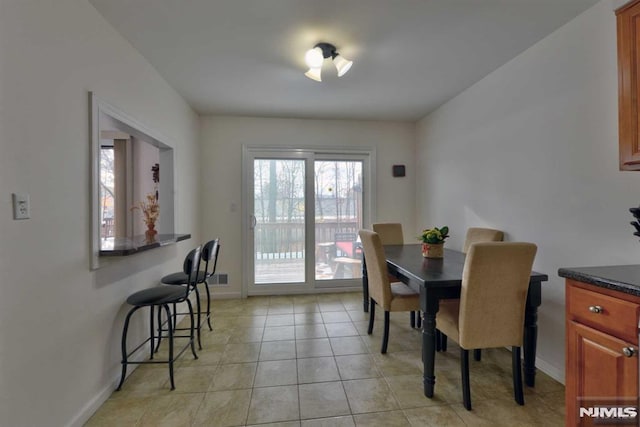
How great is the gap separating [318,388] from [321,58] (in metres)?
2.32

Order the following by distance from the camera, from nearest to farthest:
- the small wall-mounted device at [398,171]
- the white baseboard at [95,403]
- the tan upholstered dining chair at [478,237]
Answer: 1. the white baseboard at [95,403]
2. the tan upholstered dining chair at [478,237]
3. the small wall-mounted device at [398,171]

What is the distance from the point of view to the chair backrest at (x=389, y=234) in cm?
349

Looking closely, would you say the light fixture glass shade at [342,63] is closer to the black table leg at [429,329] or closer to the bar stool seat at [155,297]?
the black table leg at [429,329]

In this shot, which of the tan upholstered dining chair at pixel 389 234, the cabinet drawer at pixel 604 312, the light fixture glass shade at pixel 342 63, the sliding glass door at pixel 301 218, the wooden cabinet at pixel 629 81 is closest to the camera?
the cabinet drawer at pixel 604 312

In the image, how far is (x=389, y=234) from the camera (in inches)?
138

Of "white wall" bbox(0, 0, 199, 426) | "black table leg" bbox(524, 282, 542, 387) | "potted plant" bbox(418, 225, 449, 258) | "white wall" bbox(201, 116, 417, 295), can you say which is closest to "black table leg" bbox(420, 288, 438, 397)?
"black table leg" bbox(524, 282, 542, 387)

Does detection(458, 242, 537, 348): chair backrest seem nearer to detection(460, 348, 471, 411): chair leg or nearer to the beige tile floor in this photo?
detection(460, 348, 471, 411): chair leg

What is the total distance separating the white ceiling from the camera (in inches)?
71.7

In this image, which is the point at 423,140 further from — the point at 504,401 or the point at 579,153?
the point at 504,401

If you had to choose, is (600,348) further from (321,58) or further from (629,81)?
(321,58)

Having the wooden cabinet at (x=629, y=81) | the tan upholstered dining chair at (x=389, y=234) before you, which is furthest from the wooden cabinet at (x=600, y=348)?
the tan upholstered dining chair at (x=389, y=234)

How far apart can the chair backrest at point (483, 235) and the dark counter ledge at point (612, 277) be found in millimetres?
1111

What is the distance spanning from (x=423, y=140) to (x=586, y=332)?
318 centimetres

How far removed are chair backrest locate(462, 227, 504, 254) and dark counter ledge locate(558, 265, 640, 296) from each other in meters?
1.11
